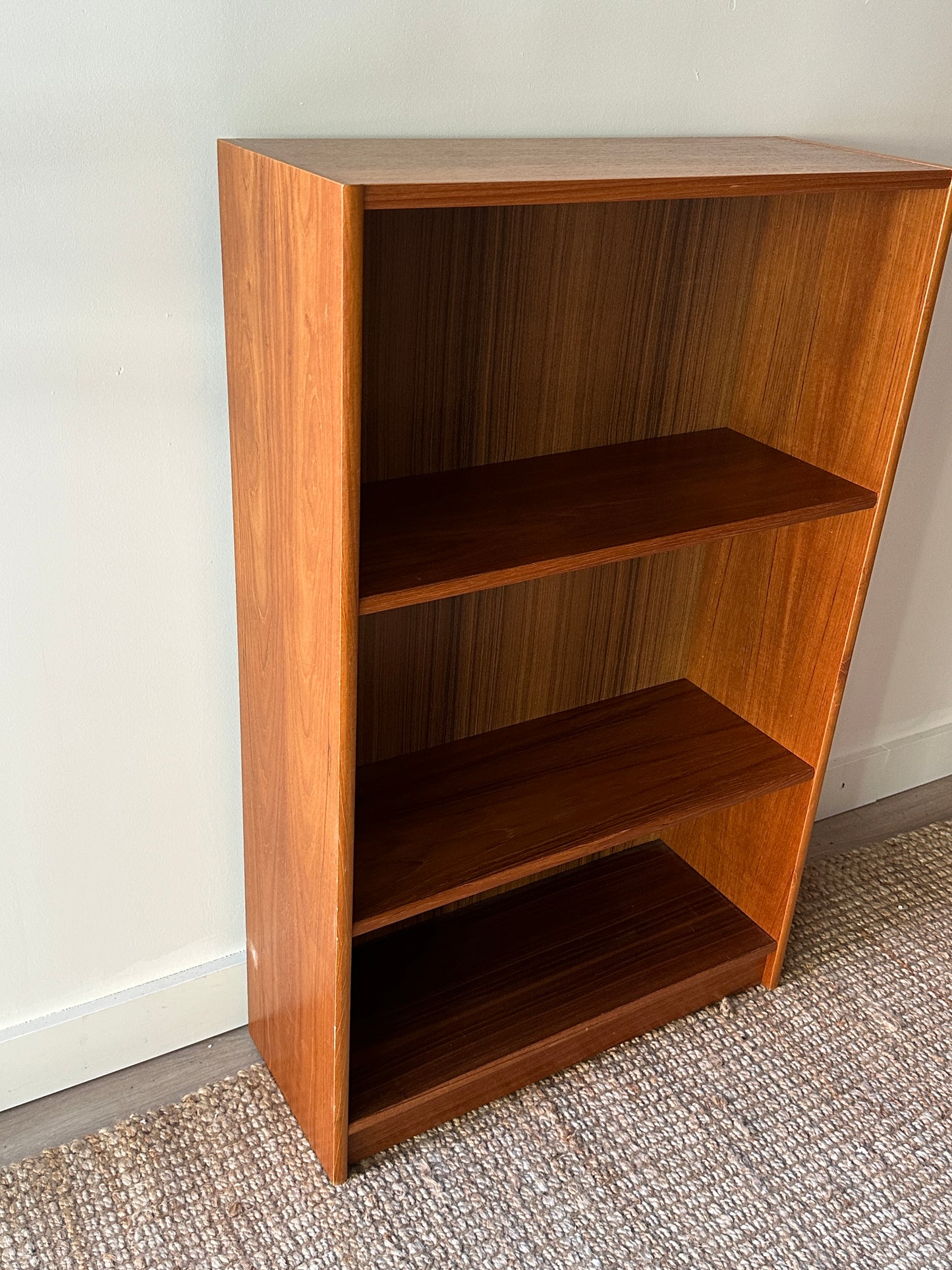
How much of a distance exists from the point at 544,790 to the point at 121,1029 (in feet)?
1.83

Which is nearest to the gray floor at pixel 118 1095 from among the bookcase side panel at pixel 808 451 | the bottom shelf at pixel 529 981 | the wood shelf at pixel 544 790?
the bottom shelf at pixel 529 981

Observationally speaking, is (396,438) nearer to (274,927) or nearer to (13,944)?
(274,927)

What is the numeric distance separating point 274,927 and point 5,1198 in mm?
384

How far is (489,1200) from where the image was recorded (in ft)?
4.19

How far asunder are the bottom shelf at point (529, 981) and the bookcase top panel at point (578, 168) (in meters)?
0.90

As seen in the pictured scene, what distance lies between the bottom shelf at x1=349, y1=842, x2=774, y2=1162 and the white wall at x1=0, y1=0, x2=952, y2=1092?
0.23 meters

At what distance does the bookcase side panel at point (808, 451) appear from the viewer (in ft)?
4.00

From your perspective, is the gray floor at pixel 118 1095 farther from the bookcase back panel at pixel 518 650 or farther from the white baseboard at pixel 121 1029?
the bookcase back panel at pixel 518 650

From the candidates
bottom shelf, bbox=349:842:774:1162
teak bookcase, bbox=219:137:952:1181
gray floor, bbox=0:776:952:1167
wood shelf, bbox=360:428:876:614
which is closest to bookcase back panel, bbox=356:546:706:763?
teak bookcase, bbox=219:137:952:1181

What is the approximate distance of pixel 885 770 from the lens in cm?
198

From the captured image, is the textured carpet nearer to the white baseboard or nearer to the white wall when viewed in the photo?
the white baseboard

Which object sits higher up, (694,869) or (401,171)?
(401,171)

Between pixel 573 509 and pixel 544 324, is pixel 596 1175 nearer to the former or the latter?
pixel 573 509

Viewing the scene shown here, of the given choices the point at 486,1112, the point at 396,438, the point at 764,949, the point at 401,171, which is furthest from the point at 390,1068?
the point at 401,171
